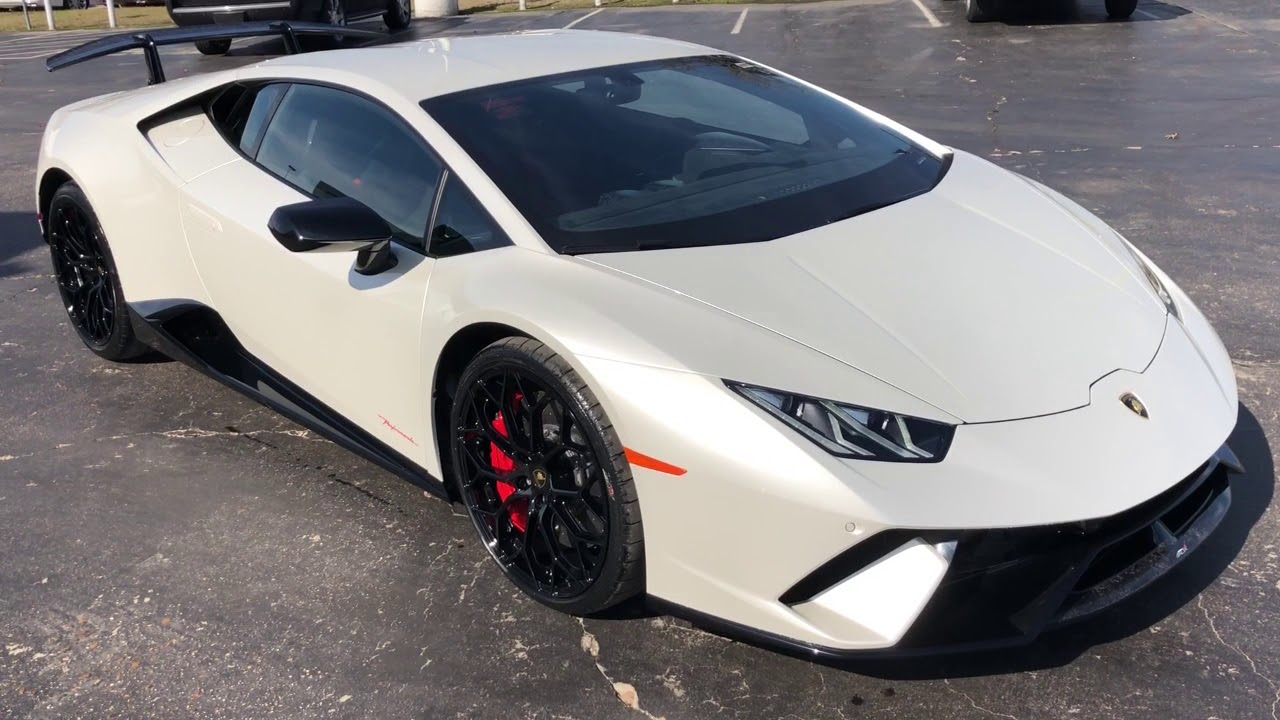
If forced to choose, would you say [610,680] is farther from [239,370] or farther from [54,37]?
[54,37]

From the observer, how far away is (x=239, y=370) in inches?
152

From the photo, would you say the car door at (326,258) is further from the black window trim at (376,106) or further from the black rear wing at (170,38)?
the black rear wing at (170,38)

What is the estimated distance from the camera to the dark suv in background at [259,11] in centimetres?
1301

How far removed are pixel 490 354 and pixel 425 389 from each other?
34 centimetres

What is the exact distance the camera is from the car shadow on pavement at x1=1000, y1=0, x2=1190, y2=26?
13.6 metres

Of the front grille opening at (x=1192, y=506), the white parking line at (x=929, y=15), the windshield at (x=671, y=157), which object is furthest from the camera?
the white parking line at (x=929, y=15)

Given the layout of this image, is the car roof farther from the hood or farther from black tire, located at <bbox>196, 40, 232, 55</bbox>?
black tire, located at <bbox>196, 40, 232, 55</bbox>

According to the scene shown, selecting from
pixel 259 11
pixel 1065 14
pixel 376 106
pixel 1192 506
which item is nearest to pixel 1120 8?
pixel 1065 14

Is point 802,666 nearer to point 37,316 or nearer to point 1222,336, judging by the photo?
point 1222,336

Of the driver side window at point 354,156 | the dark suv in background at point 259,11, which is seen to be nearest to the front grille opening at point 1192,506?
the driver side window at point 354,156

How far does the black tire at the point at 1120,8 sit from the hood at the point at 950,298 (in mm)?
11749

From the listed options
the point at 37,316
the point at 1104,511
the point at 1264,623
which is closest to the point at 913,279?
the point at 1104,511

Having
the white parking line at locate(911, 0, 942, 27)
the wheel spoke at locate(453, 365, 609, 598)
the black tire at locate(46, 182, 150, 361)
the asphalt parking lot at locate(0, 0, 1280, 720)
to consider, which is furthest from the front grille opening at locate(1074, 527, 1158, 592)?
the white parking line at locate(911, 0, 942, 27)

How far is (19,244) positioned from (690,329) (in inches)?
207
